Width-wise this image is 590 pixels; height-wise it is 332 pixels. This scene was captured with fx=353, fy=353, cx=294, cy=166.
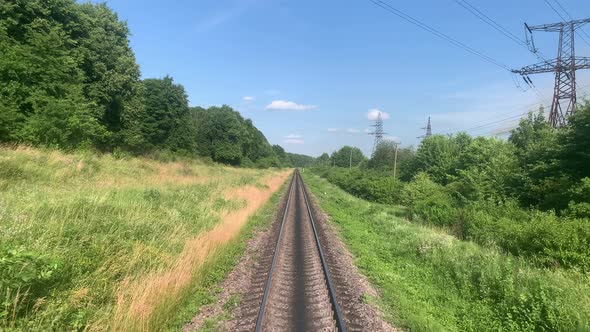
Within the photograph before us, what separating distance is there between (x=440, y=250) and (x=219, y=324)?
8.51 m

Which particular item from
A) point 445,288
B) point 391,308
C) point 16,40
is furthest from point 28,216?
point 16,40

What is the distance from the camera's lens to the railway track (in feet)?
22.8

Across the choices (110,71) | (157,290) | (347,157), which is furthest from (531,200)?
(347,157)

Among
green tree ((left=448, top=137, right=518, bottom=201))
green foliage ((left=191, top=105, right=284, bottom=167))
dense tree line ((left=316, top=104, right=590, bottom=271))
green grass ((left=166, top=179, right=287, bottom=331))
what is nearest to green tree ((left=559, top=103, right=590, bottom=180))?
dense tree line ((left=316, top=104, right=590, bottom=271))

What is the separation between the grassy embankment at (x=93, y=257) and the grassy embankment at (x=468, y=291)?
4727 millimetres

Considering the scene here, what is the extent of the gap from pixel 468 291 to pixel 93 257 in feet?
28.8

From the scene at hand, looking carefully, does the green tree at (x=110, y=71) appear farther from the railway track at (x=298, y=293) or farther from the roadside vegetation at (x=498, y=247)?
the railway track at (x=298, y=293)

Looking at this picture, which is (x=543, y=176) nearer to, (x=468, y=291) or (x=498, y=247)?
(x=498, y=247)

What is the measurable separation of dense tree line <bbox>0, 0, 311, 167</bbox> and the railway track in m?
14.6

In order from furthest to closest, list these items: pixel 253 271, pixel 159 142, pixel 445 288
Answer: pixel 159 142, pixel 253 271, pixel 445 288

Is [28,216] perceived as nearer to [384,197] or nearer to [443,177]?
[384,197]

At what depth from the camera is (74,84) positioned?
79.2ft

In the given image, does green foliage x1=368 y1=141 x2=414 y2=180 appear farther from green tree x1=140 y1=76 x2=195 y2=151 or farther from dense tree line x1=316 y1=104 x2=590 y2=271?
green tree x1=140 y1=76 x2=195 y2=151

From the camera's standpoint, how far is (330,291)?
8.58 metres
